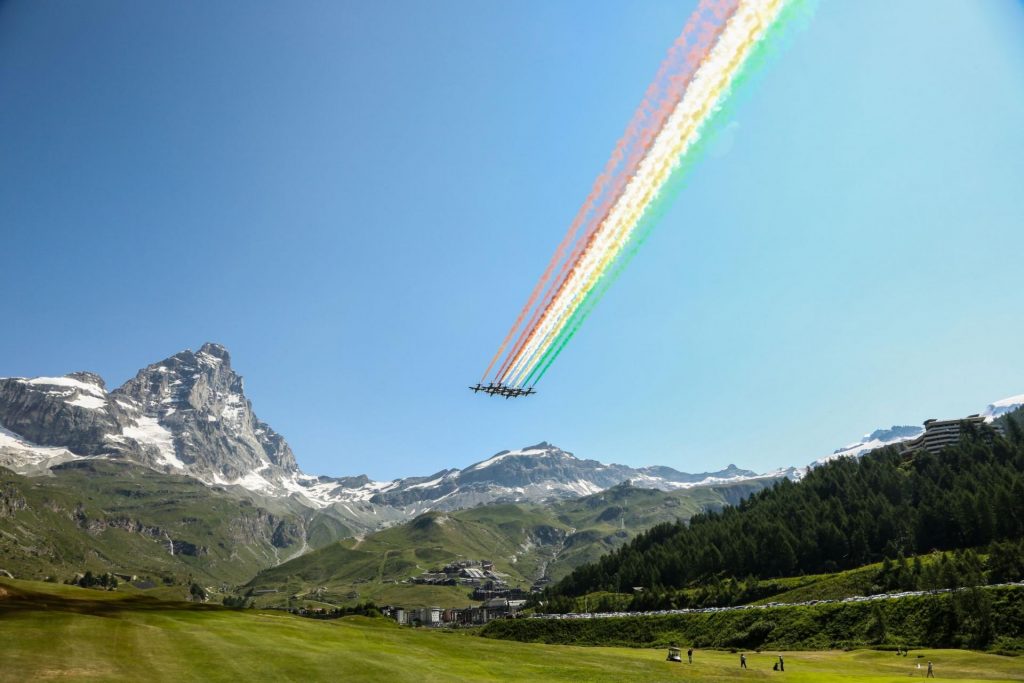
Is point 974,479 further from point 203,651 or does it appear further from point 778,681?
point 203,651

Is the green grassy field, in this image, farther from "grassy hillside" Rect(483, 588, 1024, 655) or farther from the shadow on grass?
"grassy hillside" Rect(483, 588, 1024, 655)

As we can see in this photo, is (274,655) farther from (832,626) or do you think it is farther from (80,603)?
(832,626)

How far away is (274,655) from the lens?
53.2m

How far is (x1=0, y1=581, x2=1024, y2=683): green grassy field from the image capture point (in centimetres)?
4616

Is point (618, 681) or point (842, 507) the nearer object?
point (618, 681)

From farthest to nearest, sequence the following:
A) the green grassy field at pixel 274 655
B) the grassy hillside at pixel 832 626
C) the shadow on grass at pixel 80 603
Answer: the grassy hillside at pixel 832 626 → the shadow on grass at pixel 80 603 → the green grassy field at pixel 274 655

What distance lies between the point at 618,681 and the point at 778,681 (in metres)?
17.9

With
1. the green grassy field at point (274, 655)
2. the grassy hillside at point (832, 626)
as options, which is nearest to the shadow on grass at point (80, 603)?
the green grassy field at point (274, 655)

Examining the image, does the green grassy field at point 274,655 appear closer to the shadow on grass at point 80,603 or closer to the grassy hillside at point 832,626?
the shadow on grass at point 80,603

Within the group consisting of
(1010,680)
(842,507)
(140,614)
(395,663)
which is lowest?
(1010,680)

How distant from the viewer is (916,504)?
646 feet

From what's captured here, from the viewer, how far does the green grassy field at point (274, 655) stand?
46156 millimetres

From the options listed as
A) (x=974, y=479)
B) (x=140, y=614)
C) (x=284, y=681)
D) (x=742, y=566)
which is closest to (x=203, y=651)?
(x=284, y=681)

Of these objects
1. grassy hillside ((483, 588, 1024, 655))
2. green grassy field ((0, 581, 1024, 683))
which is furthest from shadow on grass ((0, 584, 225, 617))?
grassy hillside ((483, 588, 1024, 655))
